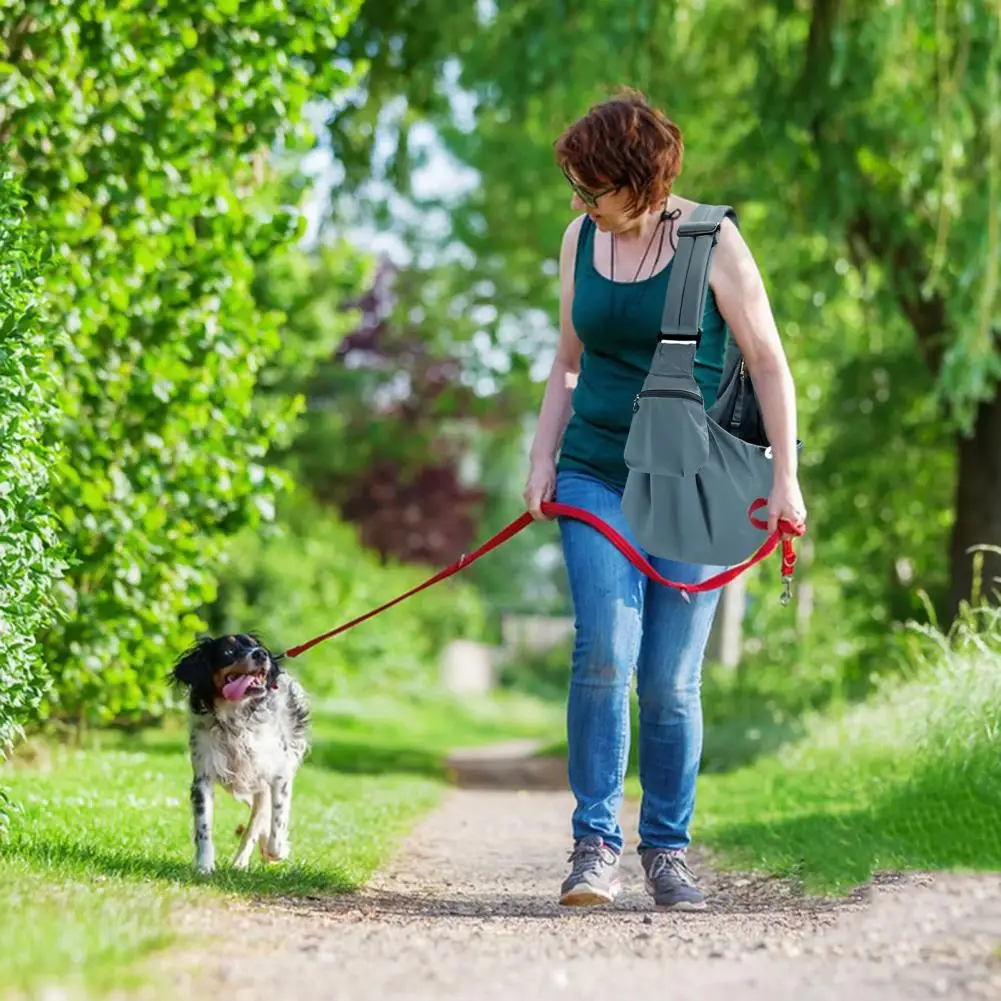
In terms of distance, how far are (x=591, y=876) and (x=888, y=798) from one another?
9.27ft

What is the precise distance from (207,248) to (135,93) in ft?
2.97

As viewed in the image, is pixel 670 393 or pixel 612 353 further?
pixel 612 353

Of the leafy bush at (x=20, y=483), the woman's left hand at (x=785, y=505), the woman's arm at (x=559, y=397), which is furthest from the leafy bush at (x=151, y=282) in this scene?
the woman's left hand at (x=785, y=505)

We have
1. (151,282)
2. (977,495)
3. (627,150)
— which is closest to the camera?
(627,150)

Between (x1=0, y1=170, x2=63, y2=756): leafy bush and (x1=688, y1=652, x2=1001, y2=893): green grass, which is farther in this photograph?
(x1=688, y1=652, x2=1001, y2=893): green grass

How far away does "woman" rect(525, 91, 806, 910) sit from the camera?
5203 millimetres

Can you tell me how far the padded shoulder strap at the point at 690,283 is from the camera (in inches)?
203

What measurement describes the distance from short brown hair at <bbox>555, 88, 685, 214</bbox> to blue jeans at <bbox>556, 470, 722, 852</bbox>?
937mm

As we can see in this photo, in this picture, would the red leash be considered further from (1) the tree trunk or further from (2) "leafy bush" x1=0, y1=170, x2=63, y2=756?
(1) the tree trunk

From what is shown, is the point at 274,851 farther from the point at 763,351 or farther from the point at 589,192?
the point at 589,192

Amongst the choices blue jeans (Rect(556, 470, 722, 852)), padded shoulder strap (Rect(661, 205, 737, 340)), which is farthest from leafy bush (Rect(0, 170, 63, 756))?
padded shoulder strap (Rect(661, 205, 737, 340))

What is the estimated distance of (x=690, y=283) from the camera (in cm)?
516

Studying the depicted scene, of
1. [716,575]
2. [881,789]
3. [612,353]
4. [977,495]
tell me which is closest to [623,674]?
[716,575]

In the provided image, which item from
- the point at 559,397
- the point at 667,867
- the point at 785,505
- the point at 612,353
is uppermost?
the point at 612,353
